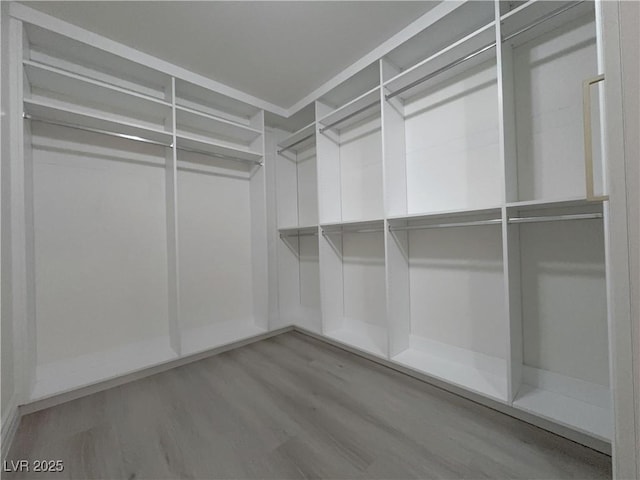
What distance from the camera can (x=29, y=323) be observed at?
1630 millimetres

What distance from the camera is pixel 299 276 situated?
3.06 meters

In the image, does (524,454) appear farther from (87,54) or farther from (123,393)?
(87,54)

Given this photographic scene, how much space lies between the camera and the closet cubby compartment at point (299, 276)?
2840 millimetres

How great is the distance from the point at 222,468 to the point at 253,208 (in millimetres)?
2102

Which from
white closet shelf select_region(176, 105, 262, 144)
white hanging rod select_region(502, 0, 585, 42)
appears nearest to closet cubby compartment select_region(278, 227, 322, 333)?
white closet shelf select_region(176, 105, 262, 144)

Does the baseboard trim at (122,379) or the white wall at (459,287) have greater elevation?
the white wall at (459,287)

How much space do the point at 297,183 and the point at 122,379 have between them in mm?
2389

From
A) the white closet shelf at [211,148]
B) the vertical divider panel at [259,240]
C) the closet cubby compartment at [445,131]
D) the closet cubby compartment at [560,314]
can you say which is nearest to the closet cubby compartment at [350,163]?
the closet cubby compartment at [445,131]

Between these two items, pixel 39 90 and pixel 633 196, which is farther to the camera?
pixel 39 90

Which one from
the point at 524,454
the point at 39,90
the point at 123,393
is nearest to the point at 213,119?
the point at 39,90

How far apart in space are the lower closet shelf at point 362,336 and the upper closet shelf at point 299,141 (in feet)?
6.30

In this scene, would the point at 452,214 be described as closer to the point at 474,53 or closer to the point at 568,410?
the point at 474,53

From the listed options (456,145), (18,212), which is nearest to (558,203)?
(456,145)

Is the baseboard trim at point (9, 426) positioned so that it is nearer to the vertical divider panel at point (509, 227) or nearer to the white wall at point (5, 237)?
the white wall at point (5, 237)
